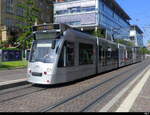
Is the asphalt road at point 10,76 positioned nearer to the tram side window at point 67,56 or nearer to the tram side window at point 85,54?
the tram side window at point 67,56

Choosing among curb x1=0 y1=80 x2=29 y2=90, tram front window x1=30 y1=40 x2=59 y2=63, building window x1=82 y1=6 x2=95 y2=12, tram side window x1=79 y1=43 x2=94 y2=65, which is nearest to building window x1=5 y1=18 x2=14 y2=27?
building window x1=82 y1=6 x2=95 y2=12

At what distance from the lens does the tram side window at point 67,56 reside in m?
10.6

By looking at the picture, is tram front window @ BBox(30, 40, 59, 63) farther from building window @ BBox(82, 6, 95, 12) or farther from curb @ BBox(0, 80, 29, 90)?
building window @ BBox(82, 6, 95, 12)

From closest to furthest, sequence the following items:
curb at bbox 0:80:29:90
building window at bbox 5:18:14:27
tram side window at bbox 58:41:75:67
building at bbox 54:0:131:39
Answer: curb at bbox 0:80:29:90, tram side window at bbox 58:41:75:67, building window at bbox 5:18:14:27, building at bbox 54:0:131:39

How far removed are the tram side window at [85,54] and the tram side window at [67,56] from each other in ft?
3.96

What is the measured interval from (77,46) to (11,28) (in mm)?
52073

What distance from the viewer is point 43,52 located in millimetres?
10602

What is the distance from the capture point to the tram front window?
1034cm

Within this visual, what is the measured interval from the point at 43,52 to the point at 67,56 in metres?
1.23

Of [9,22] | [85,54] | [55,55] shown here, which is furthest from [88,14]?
[55,55]

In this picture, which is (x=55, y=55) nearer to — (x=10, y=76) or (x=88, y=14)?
(x=10, y=76)

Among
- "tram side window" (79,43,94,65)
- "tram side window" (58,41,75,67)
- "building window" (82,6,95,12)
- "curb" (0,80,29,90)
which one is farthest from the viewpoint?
"building window" (82,6,95,12)

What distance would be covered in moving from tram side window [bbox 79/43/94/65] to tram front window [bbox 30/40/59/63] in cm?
265

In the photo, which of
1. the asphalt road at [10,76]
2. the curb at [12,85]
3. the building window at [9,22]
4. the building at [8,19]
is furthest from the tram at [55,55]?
the building window at [9,22]
